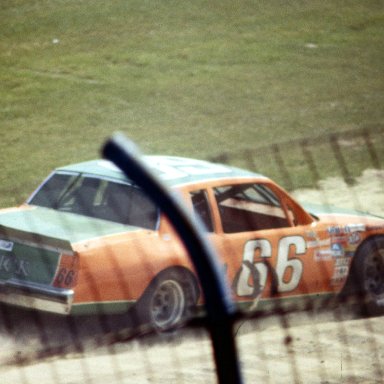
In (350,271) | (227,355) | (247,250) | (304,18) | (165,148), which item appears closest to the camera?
(227,355)

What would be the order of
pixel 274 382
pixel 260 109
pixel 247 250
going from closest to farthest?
1. pixel 274 382
2. pixel 247 250
3. pixel 260 109

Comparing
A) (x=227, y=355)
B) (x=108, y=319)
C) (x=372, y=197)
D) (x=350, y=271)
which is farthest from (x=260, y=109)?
(x=227, y=355)

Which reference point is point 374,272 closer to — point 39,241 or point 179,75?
point 39,241

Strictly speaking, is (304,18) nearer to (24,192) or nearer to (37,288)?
(24,192)

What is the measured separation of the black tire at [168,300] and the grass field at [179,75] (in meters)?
5.15

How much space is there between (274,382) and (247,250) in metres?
2.11

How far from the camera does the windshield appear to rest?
7.63 metres

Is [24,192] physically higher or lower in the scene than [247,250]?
higher

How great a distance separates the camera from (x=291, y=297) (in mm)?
7914

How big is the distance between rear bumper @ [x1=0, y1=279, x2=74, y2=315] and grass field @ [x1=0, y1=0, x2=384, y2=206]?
4.89 m

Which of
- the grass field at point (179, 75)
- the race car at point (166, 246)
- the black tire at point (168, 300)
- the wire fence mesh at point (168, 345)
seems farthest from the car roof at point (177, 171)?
the grass field at point (179, 75)

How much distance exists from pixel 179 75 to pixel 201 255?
1718 centimetres

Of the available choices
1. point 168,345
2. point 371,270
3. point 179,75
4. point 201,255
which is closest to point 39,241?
point 168,345

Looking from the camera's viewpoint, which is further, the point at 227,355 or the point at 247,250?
the point at 247,250
